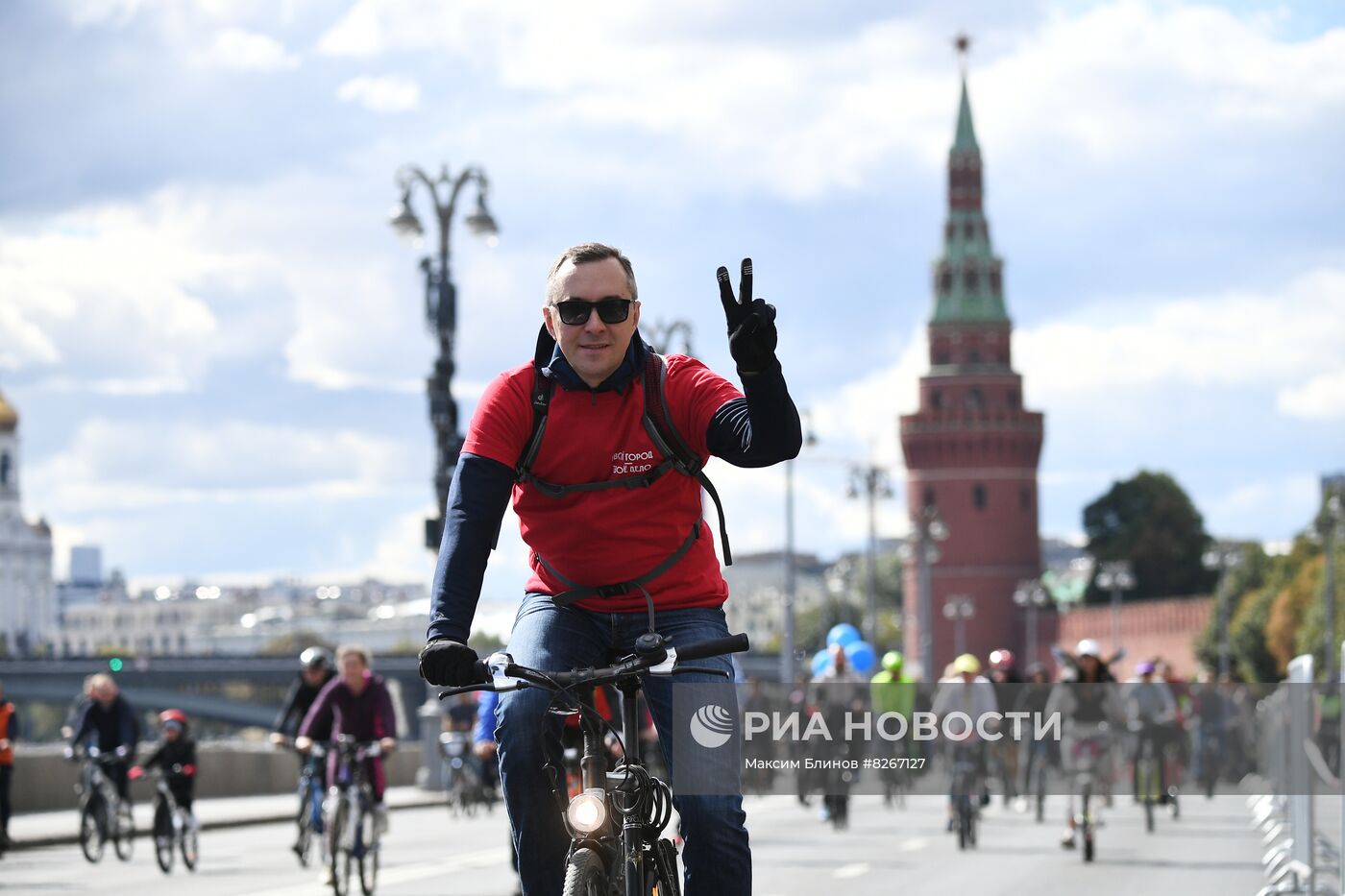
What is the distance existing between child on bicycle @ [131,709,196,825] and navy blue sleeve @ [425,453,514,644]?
14.0 m

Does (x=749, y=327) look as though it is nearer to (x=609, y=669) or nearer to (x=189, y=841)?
(x=609, y=669)

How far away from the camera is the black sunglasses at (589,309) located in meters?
6.10

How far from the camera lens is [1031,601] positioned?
128875 millimetres

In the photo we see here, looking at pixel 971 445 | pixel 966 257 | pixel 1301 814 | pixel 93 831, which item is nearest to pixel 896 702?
pixel 1301 814

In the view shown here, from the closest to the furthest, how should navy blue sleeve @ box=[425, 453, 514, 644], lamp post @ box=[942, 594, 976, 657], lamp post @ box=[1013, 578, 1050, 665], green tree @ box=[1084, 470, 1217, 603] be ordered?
navy blue sleeve @ box=[425, 453, 514, 644], lamp post @ box=[1013, 578, 1050, 665], lamp post @ box=[942, 594, 976, 657], green tree @ box=[1084, 470, 1217, 603]

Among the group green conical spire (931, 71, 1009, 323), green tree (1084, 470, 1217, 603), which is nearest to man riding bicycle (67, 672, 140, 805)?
green conical spire (931, 71, 1009, 323)

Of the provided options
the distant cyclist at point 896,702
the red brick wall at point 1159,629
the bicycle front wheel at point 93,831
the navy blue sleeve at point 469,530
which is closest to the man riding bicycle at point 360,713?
the distant cyclist at point 896,702

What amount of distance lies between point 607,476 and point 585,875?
974 millimetres

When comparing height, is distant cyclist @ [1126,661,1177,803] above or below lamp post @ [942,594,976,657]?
below

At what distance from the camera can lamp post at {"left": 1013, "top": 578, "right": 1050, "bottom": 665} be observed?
12594cm

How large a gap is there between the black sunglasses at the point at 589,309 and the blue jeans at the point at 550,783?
70cm

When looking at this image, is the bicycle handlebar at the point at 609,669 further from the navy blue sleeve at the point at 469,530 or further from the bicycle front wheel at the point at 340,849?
the bicycle front wheel at the point at 340,849

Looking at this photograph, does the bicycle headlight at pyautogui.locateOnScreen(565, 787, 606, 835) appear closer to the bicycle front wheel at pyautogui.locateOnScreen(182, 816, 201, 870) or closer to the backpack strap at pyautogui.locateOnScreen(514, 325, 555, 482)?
the backpack strap at pyautogui.locateOnScreen(514, 325, 555, 482)

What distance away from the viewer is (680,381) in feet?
20.5
